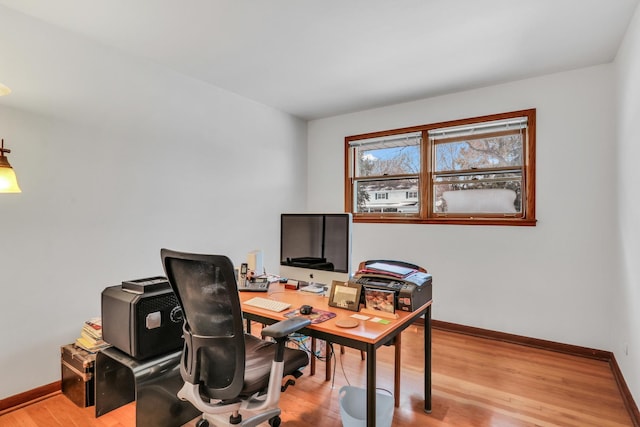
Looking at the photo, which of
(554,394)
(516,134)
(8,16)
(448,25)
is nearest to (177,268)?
(8,16)

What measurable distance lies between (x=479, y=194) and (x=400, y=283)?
200 centimetres

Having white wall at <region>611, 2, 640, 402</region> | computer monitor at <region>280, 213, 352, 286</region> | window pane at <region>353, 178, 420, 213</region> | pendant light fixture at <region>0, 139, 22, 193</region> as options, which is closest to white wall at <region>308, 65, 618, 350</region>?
white wall at <region>611, 2, 640, 402</region>

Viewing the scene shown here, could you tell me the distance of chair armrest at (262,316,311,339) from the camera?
1.47m

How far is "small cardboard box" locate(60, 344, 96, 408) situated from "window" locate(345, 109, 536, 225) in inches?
118

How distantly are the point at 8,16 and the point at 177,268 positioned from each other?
6.75 ft

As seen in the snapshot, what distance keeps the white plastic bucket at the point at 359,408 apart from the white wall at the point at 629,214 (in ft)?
5.15

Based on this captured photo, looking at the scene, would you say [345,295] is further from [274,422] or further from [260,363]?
[274,422]

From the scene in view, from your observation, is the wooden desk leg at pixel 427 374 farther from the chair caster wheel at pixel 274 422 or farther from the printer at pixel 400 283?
the chair caster wheel at pixel 274 422

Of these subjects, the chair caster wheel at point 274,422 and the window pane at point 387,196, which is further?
the window pane at point 387,196

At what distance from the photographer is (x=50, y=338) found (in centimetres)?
230

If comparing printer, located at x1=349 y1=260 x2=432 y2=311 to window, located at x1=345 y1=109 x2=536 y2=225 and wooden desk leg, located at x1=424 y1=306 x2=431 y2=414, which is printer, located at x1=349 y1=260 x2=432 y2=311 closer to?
wooden desk leg, located at x1=424 y1=306 x2=431 y2=414

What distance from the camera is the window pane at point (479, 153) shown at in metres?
3.29

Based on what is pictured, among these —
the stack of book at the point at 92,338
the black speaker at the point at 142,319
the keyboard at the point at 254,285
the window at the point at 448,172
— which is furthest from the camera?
the window at the point at 448,172

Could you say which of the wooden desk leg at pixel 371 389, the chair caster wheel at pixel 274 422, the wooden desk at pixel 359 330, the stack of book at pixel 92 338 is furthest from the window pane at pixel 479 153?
the stack of book at pixel 92 338
